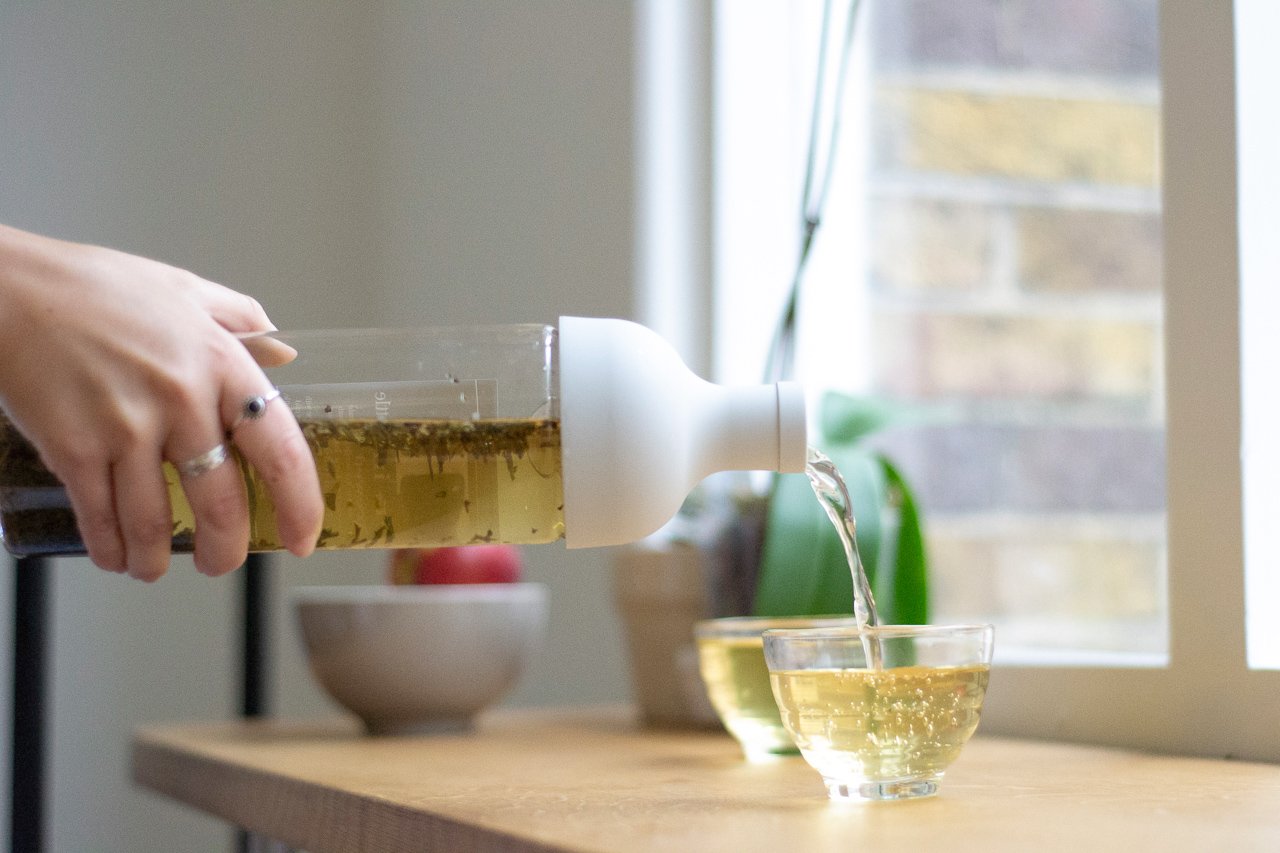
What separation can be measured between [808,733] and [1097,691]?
0.41 metres

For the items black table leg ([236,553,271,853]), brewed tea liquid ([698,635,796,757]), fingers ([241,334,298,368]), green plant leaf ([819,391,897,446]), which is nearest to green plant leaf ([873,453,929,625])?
green plant leaf ([819,391,897,446])

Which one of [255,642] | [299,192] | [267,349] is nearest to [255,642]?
[255,642]

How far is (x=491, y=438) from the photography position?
0.74m

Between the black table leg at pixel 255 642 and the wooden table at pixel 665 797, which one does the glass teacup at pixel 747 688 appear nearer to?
the wooden table at pixel 665 797

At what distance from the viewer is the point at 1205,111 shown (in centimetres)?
97

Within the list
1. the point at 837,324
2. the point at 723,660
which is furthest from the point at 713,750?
the point at 837,324

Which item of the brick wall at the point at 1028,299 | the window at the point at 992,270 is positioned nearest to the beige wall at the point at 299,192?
the window at the point at 992,270

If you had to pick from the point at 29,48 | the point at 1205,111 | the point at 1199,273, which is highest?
the point at 29,48

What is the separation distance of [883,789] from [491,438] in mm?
268

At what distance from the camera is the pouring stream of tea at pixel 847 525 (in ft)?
2.37

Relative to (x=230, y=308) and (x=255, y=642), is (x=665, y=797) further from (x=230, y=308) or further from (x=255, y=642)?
(x=255, y=642)

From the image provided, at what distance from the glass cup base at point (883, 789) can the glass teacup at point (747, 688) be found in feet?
0.75

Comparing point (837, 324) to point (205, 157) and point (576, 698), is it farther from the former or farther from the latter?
point (205, 157)

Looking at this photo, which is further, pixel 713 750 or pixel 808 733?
pixel 713 750
